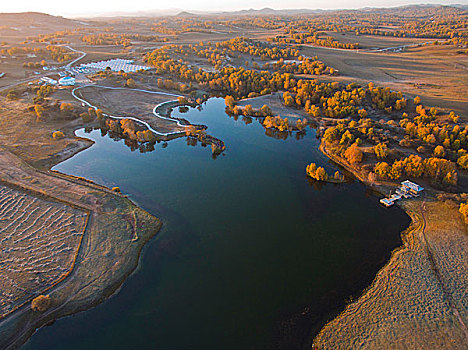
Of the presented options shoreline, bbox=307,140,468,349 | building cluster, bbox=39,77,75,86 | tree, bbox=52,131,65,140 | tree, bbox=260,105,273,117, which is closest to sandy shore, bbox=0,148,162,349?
tree, bbox=52,131,65,140

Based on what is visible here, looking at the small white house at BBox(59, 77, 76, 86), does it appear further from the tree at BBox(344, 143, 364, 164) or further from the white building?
the tree at BBox(344, 143, 364, 164)

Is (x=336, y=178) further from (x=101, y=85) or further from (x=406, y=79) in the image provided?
(x=101, y=85)

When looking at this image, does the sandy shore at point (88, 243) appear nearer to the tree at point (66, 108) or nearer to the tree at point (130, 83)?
the tree at point (66, 108)

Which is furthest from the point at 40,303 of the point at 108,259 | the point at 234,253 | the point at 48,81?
the point at 48,81

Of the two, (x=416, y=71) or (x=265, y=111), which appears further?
(x=416, y=71)

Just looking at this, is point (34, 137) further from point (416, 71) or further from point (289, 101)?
point (416, 71)

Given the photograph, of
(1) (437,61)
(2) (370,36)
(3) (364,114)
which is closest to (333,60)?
(1) (437,61)

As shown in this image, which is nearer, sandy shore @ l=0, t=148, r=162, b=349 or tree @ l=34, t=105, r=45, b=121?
sandy shore @ l=0, t=148, r=162, b=349
